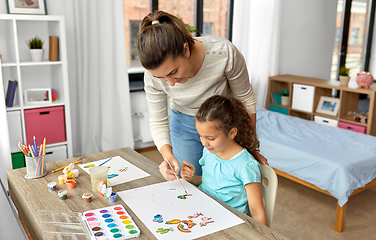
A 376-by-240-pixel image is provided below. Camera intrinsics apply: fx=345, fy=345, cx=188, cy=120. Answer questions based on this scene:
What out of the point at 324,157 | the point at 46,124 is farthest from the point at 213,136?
the point at 46,124

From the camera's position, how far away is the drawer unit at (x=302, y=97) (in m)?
3.81

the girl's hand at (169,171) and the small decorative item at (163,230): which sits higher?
the girl's hand at (169,171)

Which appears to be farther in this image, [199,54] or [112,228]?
[199,54]

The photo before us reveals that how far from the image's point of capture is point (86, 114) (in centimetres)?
318

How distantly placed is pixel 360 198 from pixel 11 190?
7.82 ft

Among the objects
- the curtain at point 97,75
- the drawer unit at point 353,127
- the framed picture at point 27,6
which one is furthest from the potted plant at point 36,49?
the drawer unit at point 353,127

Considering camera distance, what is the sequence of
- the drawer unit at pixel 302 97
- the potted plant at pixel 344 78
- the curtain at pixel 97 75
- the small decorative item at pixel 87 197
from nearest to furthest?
1. the small decorative item at pixel 87 197
2. the curtain at pixel 97 75
3. the potted plant at pixel 344 78
4. the drawer unit at pixel 302 97

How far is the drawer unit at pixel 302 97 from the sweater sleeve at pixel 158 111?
2.73 meters

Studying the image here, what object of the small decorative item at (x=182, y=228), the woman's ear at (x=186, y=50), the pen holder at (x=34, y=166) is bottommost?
the small decorative item at (x=182, y=228)

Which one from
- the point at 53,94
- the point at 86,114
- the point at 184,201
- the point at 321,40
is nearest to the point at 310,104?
the point at 321,40

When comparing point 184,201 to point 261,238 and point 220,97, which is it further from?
point 220,97

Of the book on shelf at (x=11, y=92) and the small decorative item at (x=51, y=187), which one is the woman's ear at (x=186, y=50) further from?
the book on shelf at (x=11, y=92)

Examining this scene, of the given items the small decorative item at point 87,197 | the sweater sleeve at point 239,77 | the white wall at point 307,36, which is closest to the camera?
the small decorative item at point 87,197

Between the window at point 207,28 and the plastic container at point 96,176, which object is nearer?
the plastic container at point 96,176
